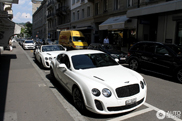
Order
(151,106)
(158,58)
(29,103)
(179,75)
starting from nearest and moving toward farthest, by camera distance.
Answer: (151,106)
(29,103)
(179,75)
(158,58)

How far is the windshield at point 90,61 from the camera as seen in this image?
4961 mm

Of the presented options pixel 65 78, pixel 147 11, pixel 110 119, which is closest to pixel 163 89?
pixel 110 119

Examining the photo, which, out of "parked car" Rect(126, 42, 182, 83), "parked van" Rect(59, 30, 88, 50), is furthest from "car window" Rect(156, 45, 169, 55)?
"parked van" Rect(59, 30, 88, 50)

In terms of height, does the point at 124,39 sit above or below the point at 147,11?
below

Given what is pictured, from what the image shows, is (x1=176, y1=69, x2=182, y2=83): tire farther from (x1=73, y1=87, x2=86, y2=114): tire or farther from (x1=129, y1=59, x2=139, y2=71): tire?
(x1=73, y1=87, x2=86, y2=114): tire

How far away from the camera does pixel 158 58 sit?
25.8 feet

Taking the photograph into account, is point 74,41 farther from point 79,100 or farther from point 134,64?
point 79,100

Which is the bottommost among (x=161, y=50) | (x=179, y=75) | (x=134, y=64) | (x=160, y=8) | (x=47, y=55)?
(x=179, y=75)

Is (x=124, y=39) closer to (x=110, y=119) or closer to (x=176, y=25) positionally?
(x=176, y=25)

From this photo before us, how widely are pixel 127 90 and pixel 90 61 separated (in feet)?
5.85

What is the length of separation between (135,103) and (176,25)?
1260 centimetres

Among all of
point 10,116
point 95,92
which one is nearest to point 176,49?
point 95,92

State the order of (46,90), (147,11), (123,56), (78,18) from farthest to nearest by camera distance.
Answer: (78,18) → (147,11) → (123,56) → (46,90)

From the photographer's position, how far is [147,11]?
545 inches
